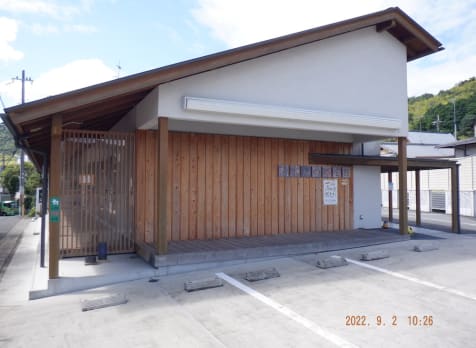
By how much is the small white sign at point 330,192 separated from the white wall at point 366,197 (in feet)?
2.48

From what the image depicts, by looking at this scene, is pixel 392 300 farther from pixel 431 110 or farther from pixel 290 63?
pixel 431 110

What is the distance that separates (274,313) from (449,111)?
56041 millimetres

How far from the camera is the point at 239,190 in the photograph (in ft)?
29.8

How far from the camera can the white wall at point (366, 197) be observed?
423 inches

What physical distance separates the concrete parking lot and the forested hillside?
149ft

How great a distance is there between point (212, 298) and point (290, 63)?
5.30 metres

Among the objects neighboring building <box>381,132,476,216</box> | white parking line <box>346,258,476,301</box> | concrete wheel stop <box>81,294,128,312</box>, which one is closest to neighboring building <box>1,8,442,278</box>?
concrete wheel stop <box>81,294,128,312</box>

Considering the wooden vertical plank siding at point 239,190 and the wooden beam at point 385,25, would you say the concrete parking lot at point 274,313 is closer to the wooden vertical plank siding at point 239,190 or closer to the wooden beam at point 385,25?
the wooden vertical plank siding at point 239,190

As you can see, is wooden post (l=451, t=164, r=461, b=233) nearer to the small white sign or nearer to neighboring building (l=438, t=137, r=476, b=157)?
the small white sign

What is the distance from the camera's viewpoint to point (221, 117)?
23.3ft

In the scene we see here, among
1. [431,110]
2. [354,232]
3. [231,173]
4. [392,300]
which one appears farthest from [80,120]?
[431,110]

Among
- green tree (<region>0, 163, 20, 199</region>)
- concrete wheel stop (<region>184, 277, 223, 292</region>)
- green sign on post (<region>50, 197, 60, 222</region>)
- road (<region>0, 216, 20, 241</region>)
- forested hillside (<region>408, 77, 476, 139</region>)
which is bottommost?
road (<region>0, 216, 20, 241</region>)

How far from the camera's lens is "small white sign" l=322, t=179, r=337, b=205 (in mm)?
10297

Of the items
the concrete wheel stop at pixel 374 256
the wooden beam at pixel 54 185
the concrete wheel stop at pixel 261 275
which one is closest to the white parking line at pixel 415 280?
the concrete wheel stop at pixel 374 256
